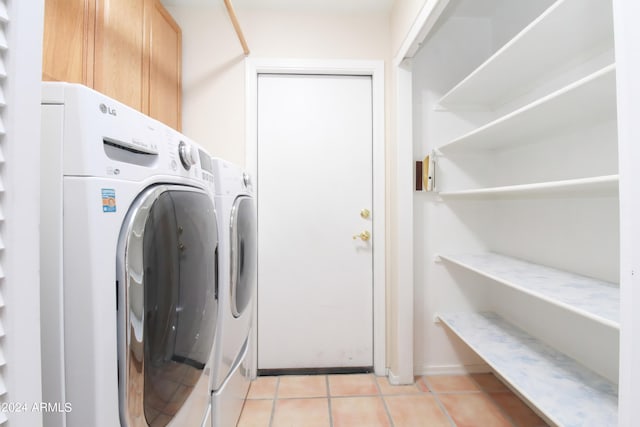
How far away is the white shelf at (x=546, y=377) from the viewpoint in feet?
2.77

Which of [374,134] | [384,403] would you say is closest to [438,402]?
[384,403]

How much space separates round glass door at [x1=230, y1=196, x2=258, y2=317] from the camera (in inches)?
42.3

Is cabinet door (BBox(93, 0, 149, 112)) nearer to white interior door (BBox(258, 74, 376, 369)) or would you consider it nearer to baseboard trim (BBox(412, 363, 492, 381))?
white interior door (BBox(258, 74, 376, 369))

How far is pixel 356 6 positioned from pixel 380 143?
2.91 ft

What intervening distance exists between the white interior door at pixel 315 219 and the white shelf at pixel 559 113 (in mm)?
734

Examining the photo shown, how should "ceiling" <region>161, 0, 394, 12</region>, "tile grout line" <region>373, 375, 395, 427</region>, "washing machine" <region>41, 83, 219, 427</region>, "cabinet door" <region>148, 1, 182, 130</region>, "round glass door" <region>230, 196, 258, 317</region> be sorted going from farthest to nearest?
"ceiling" <region>161, 0, 394, 12</region> < "cabinet door" <region>148, 1, 182, 130</region> < "tile grout line" <region>373, 375, 395, 427</region> < "round glass door" <region>230, 196, 258, 317</region> < "washing machine" <region>41, 83, 219, 427</region>

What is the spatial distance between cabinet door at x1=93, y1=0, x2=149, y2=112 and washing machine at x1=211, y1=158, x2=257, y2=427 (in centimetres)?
70

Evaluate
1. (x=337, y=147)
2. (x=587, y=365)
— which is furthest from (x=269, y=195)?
(x=587, y=365)

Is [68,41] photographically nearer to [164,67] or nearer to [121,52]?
[121,52]

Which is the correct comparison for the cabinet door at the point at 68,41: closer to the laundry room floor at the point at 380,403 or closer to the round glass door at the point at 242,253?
the round glass door at the point at 242,253

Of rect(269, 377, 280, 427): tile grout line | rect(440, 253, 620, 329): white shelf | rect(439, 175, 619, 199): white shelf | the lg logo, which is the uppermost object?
the lg logo

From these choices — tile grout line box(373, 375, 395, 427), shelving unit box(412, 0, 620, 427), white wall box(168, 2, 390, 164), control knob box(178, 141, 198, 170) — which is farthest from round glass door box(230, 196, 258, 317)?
shelving unit box(412, 0, 620, 427)

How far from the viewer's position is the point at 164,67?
5.13ft

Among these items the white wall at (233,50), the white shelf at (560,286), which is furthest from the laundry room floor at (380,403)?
the white wall at (233,50)
